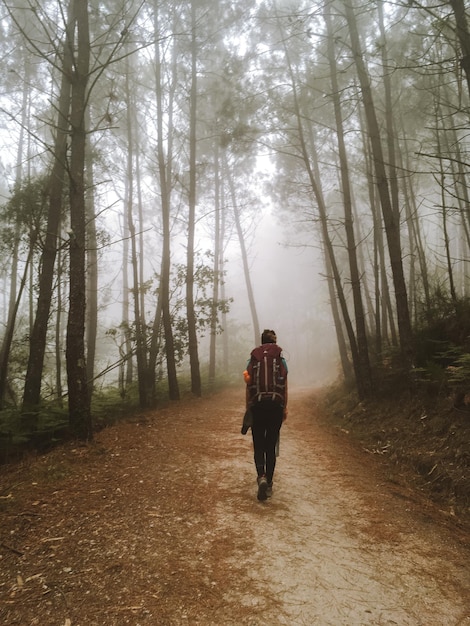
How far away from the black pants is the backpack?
0.30 ft

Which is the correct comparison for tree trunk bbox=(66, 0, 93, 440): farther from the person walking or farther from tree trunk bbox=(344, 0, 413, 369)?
tree trunk bbox=(344, 0, 413, 369)

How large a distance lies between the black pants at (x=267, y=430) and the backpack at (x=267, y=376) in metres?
0.09

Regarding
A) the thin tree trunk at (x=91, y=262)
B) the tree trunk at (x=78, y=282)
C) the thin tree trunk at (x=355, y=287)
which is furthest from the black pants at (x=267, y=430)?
the thin tree trunk at (x=91, y=262)

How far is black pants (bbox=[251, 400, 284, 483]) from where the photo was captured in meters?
4.43

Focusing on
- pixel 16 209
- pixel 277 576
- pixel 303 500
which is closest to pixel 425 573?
pixel 277 576

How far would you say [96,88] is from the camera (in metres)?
12.1

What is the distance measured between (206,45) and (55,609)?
15.5 m

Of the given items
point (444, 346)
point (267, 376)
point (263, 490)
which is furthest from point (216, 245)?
point (263, 490)

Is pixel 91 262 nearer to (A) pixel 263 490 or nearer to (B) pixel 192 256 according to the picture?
(B) pixel 192 256

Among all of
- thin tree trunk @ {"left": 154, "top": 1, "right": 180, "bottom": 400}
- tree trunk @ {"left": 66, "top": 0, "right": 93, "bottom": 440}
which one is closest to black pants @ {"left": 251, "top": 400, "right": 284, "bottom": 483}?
tree trunk @ {"left": 66, "top": 0, "right": 93, "bottom": 440}

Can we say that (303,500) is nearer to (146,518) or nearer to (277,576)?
(277,576)

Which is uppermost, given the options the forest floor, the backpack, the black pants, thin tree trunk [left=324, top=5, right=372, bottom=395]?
thin tree trunk [left=324, top=5, right=372, bottom=395]

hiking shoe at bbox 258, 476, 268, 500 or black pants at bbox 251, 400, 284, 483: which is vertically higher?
black pants at bbox 251, 400, 284, 483

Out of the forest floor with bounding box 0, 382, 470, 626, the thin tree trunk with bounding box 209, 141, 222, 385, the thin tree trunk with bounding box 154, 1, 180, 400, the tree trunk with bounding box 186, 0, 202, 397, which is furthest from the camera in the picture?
the thin tree trunk with bounding box 209, 141, 222, 385
